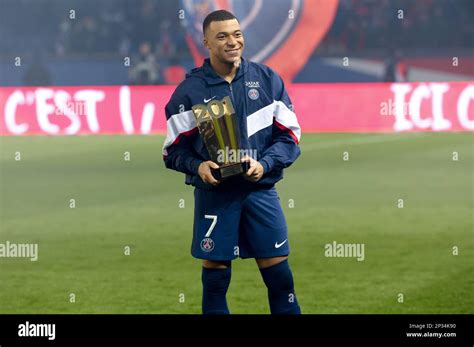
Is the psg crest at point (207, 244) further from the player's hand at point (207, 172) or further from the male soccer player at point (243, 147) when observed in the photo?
the player's hand at point (207, 172)

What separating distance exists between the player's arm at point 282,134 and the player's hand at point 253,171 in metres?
0.08

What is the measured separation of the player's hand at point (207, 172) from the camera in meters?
4.55

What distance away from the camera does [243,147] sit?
15.3 ft

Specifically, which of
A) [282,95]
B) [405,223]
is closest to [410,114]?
[405,223]

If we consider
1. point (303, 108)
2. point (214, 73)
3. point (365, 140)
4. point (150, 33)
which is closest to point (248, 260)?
point (214, 73)

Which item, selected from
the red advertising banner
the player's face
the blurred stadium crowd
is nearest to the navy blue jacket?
the player's face

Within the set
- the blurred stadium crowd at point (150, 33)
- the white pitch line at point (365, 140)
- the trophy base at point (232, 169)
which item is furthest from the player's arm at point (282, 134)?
the blurred stadium crowd at point (150, 33)

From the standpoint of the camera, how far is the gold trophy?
178 inches

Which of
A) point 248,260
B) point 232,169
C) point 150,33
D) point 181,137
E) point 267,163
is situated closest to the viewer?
point 232,169

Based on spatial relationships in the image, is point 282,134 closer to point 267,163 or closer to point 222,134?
point 267,163

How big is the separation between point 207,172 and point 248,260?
384 centimetres

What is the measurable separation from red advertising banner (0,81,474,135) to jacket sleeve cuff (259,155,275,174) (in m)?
13.0

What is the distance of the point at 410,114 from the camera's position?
59.2ft

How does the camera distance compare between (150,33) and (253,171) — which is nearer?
(253,171)
